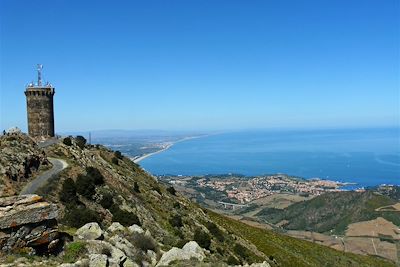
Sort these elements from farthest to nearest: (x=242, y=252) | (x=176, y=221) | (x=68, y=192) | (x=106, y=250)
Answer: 1. (x=242, y=252)
2. (x=176, y=221)
3. (x=68, y=192)
4. (x=106, y=250)

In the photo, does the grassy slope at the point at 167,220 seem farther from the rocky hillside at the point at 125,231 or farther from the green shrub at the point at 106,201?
the green shrub at the point at 106,201

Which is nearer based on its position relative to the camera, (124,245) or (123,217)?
(124,245)

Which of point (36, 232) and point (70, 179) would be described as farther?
point (70, 179)

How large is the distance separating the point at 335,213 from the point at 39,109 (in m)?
159

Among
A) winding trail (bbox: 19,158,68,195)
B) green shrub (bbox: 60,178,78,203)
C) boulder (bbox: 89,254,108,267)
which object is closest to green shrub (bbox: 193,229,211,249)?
green shrub (bbox: 60,178,78,203)

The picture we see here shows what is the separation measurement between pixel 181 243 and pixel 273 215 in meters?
175

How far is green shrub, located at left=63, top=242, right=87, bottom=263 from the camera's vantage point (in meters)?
16.2

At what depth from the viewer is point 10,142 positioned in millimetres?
34125

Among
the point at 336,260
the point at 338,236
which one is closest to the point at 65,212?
the point at 336,260

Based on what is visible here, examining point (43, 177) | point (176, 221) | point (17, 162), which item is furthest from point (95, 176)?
point (176, 221)

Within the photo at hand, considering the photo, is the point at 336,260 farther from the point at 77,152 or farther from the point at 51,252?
the point at 51,252

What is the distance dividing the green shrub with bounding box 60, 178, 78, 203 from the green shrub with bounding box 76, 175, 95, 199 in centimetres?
51

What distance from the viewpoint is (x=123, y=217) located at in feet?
96.8

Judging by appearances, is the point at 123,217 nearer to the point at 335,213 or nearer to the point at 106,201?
the point at 106,201
